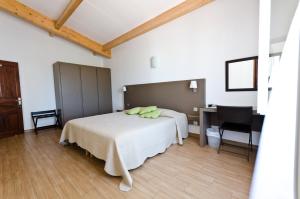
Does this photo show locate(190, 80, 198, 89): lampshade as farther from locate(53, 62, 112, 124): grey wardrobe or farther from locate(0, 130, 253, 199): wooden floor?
locate(53, 62, 112, 124): grey wardrobe

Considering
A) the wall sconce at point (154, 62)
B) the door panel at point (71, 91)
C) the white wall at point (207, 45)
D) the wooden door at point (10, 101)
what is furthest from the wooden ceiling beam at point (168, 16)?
the wooden door at point (10, 101)

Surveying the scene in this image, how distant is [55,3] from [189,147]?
4325mm

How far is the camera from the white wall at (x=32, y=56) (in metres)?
3.86

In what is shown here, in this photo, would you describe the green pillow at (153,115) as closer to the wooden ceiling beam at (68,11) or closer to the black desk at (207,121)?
the black desk at (207,121)

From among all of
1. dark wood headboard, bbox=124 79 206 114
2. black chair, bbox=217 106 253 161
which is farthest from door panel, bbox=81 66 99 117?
black chair, bbox=217 106 253 161

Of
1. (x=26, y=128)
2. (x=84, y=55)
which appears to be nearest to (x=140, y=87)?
(x=84, y=55)

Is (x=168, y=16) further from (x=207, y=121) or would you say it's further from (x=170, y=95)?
(x=207, y=121)

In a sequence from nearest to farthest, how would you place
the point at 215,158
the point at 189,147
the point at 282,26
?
the point at 282,26 → the point at 215,158 → the point at 189,147

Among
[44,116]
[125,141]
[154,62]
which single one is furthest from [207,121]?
[44,116]

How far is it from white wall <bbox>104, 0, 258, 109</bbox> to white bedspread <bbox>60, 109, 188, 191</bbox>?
1139mm

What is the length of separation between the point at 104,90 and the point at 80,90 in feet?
2.88

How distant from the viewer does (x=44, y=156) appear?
2.59m

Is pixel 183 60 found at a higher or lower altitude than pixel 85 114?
higher

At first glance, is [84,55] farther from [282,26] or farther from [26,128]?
[282,26]
